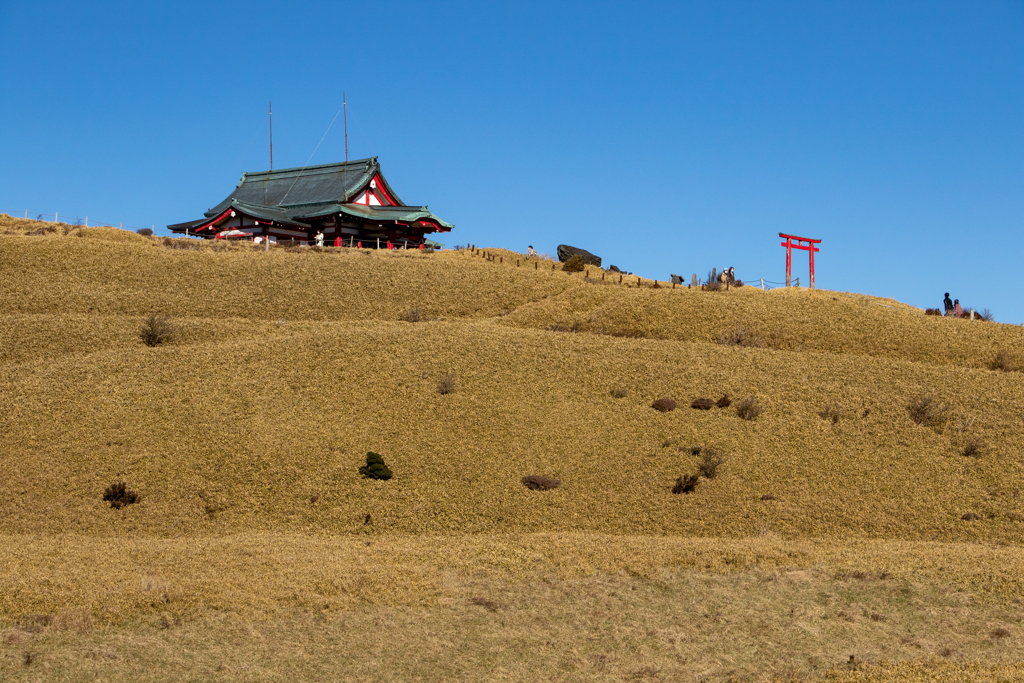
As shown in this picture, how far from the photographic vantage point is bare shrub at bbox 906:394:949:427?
87.1 feet

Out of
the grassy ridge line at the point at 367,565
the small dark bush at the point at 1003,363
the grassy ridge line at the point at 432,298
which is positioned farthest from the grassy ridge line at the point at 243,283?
the grassy ridge line at the point at 367,565

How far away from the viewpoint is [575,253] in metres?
61.8

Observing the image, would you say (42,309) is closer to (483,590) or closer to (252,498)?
(252,498)

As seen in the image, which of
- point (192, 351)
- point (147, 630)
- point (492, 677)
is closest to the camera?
point (492, 677)

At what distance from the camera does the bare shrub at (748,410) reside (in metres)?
26.8

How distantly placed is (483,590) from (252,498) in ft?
26.1

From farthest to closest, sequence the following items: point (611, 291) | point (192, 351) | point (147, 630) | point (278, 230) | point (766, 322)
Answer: point (278, 230)
point (611, 291)
point (766, 322)
point (192, 351)
point (147, 630)

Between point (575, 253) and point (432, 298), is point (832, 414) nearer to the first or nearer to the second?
point (432, 298)

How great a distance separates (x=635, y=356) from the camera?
Result: 1273 inches

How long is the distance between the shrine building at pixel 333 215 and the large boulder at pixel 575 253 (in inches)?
349

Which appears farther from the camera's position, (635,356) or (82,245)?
(82,245)

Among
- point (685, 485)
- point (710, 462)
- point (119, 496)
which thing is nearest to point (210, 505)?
point (119, 496)

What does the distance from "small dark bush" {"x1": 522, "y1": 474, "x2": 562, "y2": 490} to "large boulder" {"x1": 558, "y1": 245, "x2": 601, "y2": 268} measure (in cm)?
3814

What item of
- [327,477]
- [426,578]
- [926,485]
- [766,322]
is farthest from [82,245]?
[926,485]
